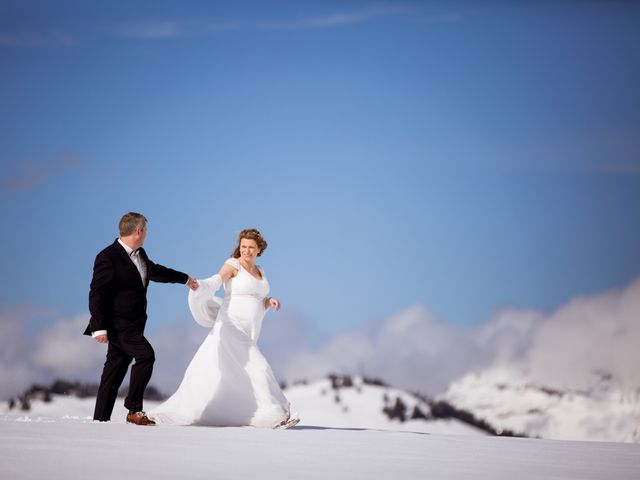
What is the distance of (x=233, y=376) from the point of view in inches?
→ 404

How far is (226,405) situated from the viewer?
399 inches

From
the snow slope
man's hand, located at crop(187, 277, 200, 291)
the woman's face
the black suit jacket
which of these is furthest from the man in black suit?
the woman's face

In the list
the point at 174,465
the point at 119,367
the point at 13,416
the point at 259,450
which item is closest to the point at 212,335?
the point at 119,367

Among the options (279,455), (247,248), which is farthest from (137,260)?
(279,455)

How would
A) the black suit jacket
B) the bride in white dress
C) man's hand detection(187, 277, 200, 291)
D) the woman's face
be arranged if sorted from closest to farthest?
the black suit jacket, the bride in white dress, man's hand detection(187, 277, 200, 291), the woman's face

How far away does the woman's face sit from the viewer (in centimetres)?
1058

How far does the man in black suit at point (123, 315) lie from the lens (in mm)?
9461

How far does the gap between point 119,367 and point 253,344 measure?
1.63m

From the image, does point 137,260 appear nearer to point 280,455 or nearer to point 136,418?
point 136,418

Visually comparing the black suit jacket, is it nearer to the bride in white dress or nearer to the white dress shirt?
the white dress shirt

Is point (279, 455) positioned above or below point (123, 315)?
below

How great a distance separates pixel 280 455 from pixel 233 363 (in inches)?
156

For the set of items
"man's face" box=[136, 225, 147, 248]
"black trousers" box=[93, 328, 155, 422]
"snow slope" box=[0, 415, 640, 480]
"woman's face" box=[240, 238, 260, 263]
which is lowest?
"snow slope" box=[0, 415, 640, 480]

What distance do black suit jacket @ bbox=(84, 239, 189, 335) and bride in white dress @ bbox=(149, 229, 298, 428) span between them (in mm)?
906
